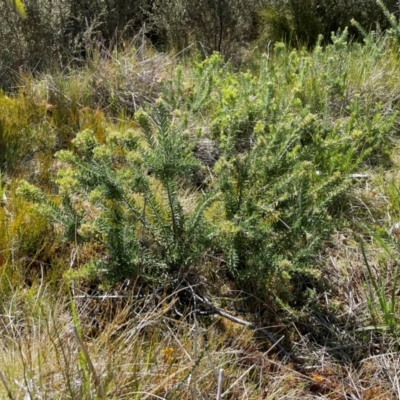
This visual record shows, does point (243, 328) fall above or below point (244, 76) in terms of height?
below

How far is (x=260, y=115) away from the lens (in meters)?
2.87

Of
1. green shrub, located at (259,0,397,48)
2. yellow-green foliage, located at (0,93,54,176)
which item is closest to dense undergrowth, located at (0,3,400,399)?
yellow-green foliage, located at (0,93,54,176)

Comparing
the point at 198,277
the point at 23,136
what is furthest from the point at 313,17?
the point at 198,277

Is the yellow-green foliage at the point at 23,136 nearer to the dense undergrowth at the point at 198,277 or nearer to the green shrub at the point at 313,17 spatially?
the dense undergrowth at the point at 198,277

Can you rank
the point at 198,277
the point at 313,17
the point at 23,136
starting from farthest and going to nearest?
1. the point at 313,17
2. the point at 23,136
3. the point at 198,277

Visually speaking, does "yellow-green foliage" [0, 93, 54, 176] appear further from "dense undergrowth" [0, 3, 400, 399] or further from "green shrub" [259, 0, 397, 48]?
"green shrub" [259, 0, 397, 48]

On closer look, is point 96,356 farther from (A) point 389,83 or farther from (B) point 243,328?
(A) point 389,83

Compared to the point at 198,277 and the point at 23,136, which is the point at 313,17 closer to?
the point at 23,136

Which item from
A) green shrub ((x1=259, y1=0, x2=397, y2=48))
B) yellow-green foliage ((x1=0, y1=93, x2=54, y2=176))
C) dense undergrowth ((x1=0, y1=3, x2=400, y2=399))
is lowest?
dense undergrowth ((x1=0, y1=3, x2=400, y2=399))

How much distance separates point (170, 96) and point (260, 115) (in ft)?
1.76

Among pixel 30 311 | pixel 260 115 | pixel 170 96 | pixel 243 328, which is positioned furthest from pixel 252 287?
pixel 170 96

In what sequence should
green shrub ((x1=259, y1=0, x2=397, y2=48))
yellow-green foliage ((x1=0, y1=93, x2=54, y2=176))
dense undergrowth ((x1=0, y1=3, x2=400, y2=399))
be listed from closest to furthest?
dense undergrowth ((x1=0, y1=3, x2=400, y2=399)) → yellow-green foliage ((x1=0, y1=93, x2=54, y2=176)) → green shrub ((x1=259, y1=0, x2=397, y2=48))

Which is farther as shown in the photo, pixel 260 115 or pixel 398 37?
pixel 398 37

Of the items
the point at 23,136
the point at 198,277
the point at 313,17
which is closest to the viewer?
the point at 198,277
